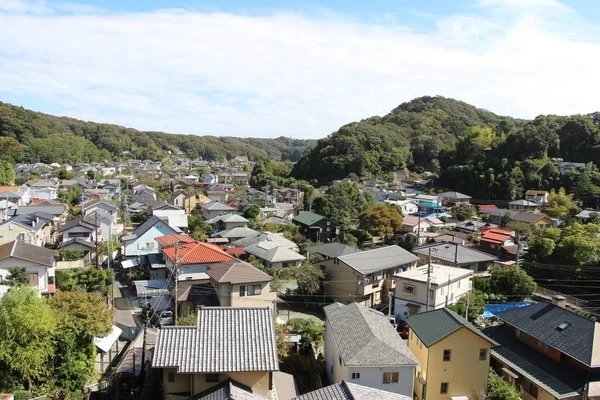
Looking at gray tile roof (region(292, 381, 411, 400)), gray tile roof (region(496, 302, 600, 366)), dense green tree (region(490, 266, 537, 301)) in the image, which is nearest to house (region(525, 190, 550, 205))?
dense green tree (region(490, 266, 537, 301))

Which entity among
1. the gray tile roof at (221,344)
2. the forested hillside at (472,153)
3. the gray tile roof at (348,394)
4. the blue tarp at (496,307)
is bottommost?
the blue tarp at (496,307)

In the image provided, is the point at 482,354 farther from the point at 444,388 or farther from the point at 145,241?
the point at 145,241

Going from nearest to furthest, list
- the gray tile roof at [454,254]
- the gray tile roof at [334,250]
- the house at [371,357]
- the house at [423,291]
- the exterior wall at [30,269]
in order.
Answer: the house at [371,357] → the exterior wall at [30,269] → the house at [423,291] → the gray tile roof at [334,250] → the gray tile roof at [454,254]

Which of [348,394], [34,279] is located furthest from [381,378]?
[34,279]

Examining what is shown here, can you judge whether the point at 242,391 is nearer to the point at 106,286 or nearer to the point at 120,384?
the point at 120,384

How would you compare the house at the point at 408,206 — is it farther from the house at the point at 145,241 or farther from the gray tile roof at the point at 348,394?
the gray tile roof at the point at 348,394

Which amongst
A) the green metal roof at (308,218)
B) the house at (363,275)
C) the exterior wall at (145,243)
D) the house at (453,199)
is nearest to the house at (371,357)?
the house at (363,275)

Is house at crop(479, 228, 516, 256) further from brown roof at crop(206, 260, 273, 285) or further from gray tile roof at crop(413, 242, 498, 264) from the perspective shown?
brown roof at crop(206, 260, 273, 285)

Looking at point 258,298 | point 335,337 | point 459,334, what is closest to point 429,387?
point 459,334
